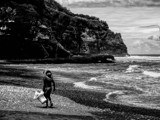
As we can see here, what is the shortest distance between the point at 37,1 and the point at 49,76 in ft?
376

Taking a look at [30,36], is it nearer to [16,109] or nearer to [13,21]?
[13,21]

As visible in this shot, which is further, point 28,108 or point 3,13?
point 3,13

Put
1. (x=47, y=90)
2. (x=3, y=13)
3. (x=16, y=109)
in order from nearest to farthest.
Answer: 1. (x=16, y=109)
2. (x=47, y=90)
3. (x=3, y=13)

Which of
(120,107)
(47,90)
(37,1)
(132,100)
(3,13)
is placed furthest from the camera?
(37,1)

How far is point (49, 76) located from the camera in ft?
62.3

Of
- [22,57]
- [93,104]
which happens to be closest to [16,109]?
[93,104]

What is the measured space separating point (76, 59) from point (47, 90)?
92725 mm

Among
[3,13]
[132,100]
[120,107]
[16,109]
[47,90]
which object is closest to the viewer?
[16,109]

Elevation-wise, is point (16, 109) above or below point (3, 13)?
below

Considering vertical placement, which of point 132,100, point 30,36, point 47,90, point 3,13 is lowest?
point 132,100

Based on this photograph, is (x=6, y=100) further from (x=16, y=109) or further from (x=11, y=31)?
(x=11, y=31)

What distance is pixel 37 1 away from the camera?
130 meters

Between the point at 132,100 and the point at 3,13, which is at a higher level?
the point at 3,13

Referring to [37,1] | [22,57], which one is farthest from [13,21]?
[37,1]
